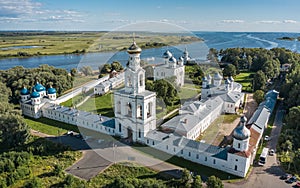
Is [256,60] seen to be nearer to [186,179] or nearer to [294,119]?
[294,119]

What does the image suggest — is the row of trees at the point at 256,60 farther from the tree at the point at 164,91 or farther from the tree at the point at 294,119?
the tree at the point at 294,119

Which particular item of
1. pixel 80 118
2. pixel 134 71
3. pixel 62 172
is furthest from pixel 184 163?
pixel 80 118

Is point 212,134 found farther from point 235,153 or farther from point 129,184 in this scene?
point 129,184

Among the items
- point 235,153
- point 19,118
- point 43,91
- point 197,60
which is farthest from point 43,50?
point 235,153

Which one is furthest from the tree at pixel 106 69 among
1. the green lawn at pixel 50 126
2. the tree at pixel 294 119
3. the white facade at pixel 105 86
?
the tree at pixel 294 119

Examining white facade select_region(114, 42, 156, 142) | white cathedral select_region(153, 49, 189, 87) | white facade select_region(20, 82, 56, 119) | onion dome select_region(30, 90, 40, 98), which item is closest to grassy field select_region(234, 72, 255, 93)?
white cathedral select_region(153, 49, 189, 87)

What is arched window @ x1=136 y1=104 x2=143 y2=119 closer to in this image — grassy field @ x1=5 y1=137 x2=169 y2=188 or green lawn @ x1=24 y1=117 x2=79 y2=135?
grassy field @ x1=5 y1=137 x2=169 y2=188

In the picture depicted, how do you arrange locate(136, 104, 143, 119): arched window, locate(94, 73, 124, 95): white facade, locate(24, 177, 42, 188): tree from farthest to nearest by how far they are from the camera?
locate(94, 73, 124, 95): white facade, locate(136, 104, 143, 119): arched window, locate(24, 177, 42, 188): tree
